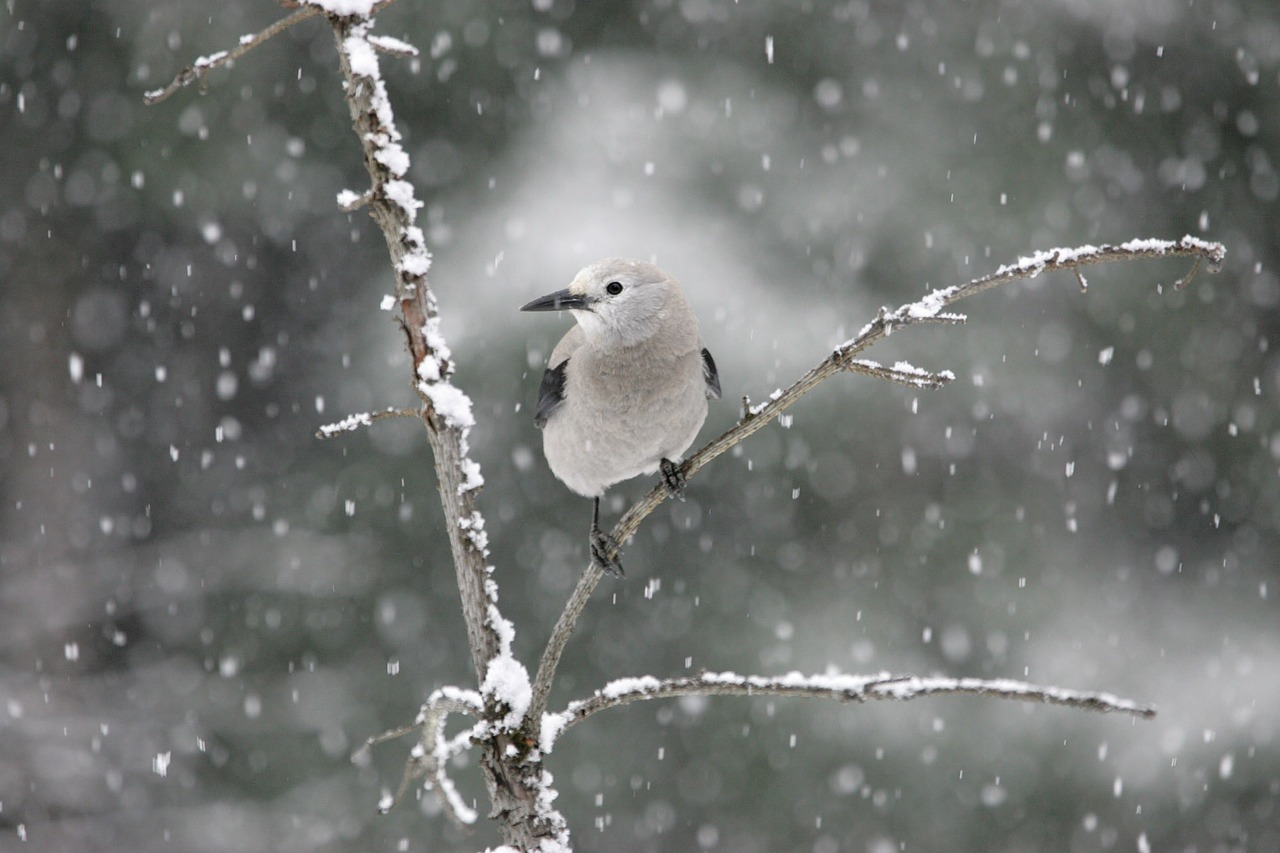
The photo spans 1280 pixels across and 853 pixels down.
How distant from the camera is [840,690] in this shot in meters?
1.51

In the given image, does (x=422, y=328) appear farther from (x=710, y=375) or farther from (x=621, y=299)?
(x=710, y=375)

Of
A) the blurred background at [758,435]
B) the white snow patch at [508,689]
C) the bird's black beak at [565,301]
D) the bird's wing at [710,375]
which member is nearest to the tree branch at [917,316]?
the white snow patch at [508,689]

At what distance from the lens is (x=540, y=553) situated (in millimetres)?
7793

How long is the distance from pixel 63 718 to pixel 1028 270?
5.54m

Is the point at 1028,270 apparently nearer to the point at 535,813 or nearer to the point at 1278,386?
the point at 535,813

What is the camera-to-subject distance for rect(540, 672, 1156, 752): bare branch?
1332 mm

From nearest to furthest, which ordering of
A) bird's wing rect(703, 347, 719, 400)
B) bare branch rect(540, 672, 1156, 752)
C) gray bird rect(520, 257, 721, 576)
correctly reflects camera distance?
bare branch rect(540, 672, 1156, 752) → gray bird rect(520, 257, 721, 576) → bird's wing rect(703, 347, 719, 400)

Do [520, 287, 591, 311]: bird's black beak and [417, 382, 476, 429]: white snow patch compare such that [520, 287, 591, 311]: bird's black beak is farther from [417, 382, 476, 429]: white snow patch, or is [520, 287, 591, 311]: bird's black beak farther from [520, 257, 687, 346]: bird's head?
[417, 382, 476, 429]: white snow patch

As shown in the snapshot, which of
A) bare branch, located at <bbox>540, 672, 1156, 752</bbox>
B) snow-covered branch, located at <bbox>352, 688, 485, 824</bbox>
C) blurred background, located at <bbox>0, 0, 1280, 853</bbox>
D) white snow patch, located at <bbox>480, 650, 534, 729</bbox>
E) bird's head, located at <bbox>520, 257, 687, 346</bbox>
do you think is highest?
bare branch, located at <bbox>540, 672, 1156, 752</bbox>

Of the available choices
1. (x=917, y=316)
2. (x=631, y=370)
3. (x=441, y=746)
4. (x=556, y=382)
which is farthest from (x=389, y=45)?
(x=556, y=382)

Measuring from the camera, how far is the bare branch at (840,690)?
4.37 feet

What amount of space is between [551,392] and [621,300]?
59 cm

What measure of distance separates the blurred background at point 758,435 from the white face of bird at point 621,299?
142 inches

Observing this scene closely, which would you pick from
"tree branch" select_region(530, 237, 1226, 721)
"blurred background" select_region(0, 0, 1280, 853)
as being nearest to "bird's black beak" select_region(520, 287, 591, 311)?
"tree branch" select_region(530, 237, 1226, 721)
